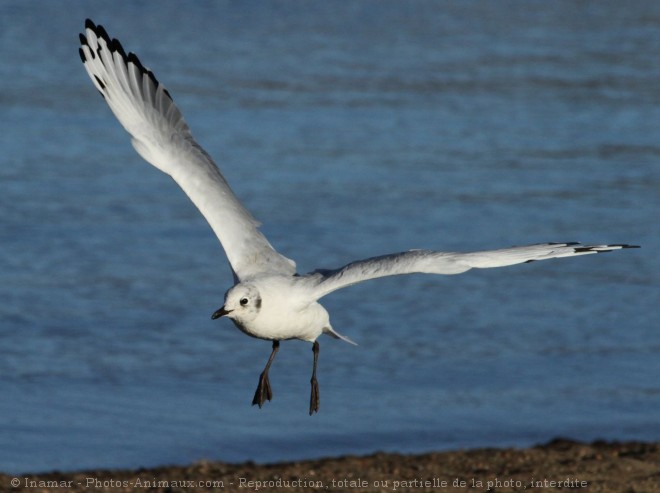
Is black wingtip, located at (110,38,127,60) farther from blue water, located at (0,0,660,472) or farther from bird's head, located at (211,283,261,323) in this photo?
blue water, located at (0,0,660,472)

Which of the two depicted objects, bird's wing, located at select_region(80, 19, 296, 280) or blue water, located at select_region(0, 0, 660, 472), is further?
blue water, located at select_region(0, 0, 660, 472)

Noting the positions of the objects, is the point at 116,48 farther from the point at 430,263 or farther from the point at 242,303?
the point at 430,263

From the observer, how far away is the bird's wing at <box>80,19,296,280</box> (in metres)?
8.24

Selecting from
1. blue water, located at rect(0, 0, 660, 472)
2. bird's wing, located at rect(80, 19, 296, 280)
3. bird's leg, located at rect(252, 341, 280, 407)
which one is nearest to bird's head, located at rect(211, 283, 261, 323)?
bird's wing, located at rect(80, 19, 296, 280)

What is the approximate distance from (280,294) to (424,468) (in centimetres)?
217

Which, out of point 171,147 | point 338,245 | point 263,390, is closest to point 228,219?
point 171,147

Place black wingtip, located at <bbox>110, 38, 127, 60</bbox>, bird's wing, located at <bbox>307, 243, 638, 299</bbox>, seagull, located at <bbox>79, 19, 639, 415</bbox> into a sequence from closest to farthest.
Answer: bird's wing, located at <bbox>307, 243, 638, 299</bbox> < seagull, located at <bbox>79, 19, 639, 415</bbox> < black wingtip, located at <bbox>110, 38, 127, 60</bbox>

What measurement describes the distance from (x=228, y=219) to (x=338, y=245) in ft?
20.3

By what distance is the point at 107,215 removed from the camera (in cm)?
1542

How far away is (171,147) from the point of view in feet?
27.4

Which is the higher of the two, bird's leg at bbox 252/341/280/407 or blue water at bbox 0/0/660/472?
blue water at bbox 0/0/660/472

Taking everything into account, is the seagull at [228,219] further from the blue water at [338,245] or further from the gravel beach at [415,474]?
the blue water at [338,245]

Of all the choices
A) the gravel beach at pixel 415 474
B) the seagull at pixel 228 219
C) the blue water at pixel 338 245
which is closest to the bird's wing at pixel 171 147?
the seagull at pixel 228 219

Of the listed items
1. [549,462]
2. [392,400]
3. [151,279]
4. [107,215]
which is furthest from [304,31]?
[549,462]
